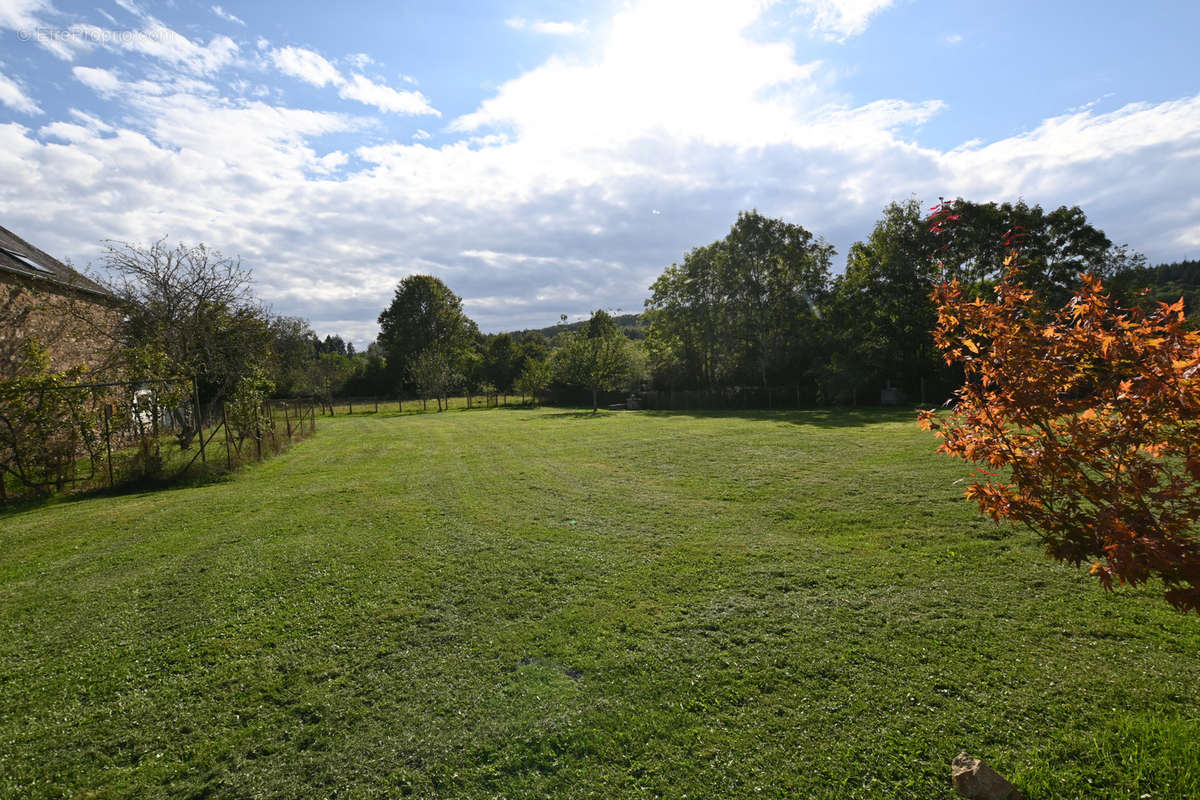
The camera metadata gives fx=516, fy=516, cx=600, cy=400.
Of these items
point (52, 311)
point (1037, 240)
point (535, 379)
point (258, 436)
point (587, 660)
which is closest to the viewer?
point (587, 660)

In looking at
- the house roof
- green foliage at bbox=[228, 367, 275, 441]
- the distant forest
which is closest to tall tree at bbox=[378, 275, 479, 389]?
the distant forest

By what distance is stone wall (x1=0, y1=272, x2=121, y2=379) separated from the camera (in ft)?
40.0

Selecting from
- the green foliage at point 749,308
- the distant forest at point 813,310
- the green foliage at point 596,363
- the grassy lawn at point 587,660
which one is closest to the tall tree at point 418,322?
the distant forest at point 813,310

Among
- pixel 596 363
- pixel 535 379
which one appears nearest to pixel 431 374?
pixel 535 379

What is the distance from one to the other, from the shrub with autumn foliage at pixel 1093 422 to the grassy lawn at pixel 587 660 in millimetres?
999

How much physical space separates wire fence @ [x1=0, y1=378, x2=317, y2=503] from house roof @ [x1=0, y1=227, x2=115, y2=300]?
5.77m

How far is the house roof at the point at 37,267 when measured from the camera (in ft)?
44.6

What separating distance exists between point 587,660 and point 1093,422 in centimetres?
316

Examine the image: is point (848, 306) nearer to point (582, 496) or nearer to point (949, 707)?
point (582, 496)

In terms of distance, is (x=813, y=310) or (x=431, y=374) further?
(x=431, y=374)

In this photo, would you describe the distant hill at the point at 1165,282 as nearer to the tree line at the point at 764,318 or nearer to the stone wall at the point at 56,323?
the tree line at the point at 764,318

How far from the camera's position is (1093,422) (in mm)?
2498

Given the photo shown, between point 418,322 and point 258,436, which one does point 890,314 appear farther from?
point 418,322

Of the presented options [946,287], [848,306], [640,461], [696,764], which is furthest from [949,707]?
[848,306]
